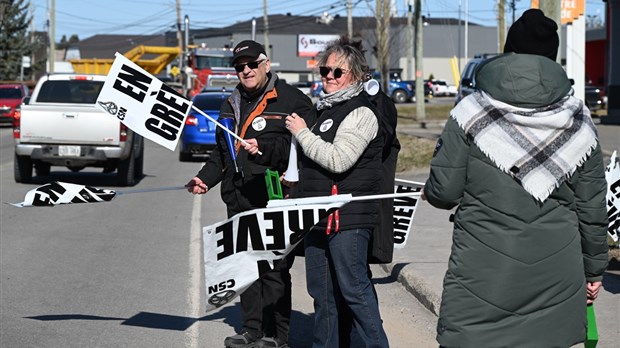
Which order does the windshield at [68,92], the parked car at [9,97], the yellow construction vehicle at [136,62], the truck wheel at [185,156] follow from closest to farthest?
the windshield at [68,92] < the truck wheel at [185,156] < the parked car at [9,97] < the yellow construction vehicle at [136,62]

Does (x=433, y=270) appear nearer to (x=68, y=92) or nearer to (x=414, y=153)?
(x=68, y=92)

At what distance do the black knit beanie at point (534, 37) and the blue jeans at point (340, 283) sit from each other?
1.63 meters

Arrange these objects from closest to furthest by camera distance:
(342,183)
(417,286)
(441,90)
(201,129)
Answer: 1. (342,183)
2. (417,286)
3. (201,129)
4. (441,90)

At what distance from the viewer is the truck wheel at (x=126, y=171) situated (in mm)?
18391

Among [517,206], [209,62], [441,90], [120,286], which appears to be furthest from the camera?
[441,90]

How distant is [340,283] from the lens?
5.69 metres

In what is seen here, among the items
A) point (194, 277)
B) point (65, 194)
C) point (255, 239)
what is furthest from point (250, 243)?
point (194, 277)

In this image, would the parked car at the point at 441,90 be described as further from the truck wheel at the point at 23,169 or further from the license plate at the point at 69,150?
the license plate at the point at 69,150

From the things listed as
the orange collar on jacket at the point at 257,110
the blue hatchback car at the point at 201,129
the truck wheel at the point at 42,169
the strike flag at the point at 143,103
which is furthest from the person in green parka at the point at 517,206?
the blue hatchback car at the point at 201,129

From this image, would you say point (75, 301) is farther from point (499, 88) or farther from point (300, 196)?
point (499, 88)

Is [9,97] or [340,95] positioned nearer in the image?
[340,95]

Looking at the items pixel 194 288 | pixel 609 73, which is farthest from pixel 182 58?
pixel 194 288

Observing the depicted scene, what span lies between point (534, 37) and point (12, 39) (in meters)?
79.7

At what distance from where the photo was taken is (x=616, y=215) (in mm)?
8273
